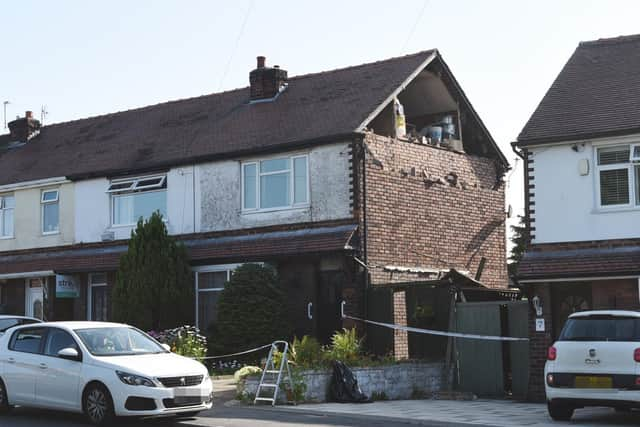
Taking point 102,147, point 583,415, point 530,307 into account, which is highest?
point 102,147

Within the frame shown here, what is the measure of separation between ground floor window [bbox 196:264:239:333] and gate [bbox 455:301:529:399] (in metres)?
6.83

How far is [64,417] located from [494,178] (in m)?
15.7

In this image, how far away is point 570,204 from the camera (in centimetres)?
1953

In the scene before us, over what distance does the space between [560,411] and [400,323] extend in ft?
25.0

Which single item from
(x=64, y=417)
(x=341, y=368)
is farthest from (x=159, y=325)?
(x=64, y=417)

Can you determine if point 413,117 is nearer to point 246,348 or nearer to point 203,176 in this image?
point 203,176

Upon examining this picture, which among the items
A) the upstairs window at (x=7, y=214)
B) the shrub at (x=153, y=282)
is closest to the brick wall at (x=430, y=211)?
the shrub at (x=153, y=282)

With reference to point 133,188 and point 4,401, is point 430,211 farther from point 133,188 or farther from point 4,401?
point 4,401

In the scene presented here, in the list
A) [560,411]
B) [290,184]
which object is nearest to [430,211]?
[290,184]

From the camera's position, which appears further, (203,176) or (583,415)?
(203,176)

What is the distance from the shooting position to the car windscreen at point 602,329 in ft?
47.9

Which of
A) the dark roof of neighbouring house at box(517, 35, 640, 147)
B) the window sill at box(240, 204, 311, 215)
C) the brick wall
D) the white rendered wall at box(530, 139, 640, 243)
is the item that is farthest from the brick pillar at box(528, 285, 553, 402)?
the window sill at box(240, 204, 311, 215)

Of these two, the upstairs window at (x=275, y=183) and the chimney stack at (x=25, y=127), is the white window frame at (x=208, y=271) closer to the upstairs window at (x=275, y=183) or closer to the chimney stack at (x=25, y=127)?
the upstairs window at (x=275, y=183)

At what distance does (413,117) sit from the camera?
88.5 ft
